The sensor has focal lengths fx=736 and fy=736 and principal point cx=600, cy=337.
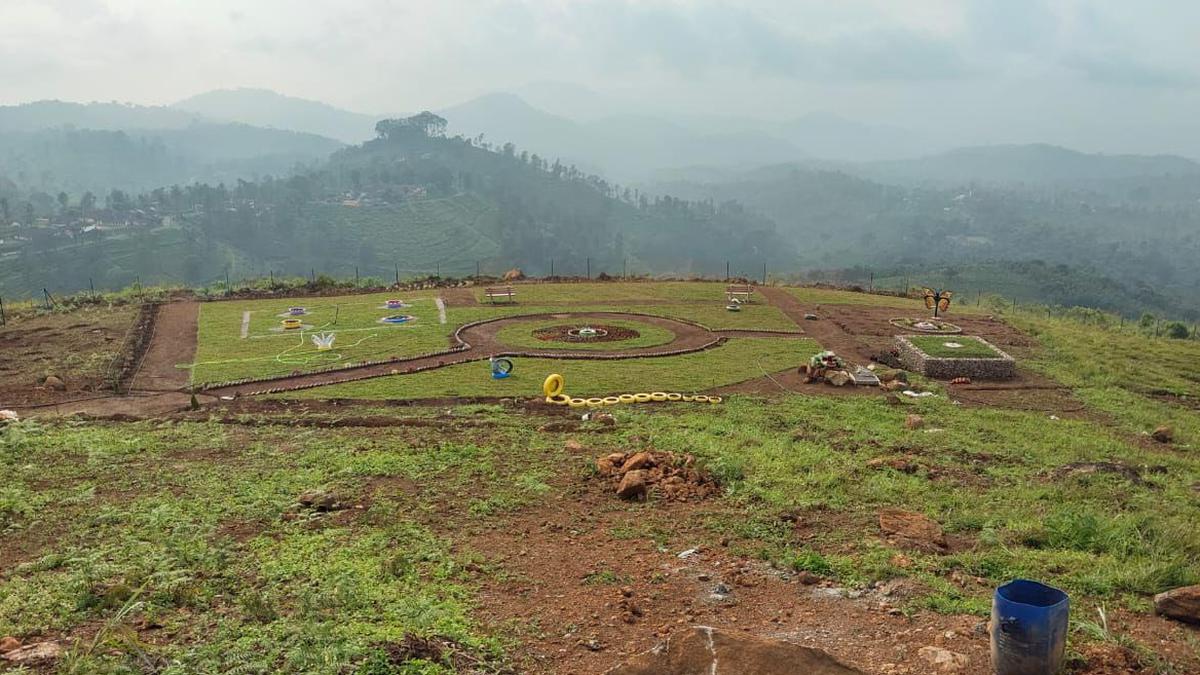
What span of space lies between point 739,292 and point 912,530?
27465 mm

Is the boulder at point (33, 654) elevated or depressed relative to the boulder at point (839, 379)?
depressed

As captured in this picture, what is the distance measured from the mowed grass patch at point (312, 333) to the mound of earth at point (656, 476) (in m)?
13.5

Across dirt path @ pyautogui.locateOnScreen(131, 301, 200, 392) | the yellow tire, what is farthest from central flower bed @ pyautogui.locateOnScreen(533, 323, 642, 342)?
dirt path @ pyautogui.locateOnScreen(131, 301, 200, 392)

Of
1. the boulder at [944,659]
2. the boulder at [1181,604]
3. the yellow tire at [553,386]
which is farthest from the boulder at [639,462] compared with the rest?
the yellow tire at [553,386]

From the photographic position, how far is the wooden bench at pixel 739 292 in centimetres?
Answer: 3492

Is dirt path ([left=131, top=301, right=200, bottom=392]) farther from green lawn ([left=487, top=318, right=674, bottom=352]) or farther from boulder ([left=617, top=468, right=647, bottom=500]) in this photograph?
boulder ([left=617, top=468, right=647, bottom=500])

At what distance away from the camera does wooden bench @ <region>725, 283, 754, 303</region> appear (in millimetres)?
34922

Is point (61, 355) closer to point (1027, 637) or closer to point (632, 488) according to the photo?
point (632, 488)

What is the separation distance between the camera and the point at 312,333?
88.5 feet

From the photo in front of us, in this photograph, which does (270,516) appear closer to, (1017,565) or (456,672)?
(456,672)

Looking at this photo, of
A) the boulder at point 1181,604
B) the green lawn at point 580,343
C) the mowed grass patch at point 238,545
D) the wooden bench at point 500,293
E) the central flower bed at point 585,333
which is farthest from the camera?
the wooden bench at point 500,293

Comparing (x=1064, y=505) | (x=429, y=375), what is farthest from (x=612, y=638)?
(x=429, y=375)

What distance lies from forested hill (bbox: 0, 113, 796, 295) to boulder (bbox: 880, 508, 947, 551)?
5644cm

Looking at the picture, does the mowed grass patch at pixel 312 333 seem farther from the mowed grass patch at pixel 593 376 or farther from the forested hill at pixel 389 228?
the forested hill at pixel 389 228
